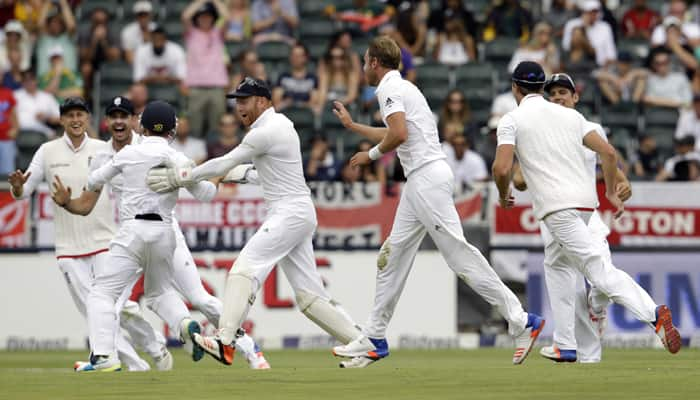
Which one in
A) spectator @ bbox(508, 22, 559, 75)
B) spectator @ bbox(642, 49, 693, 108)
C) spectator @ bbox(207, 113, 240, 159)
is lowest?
spectator @ bbox(207, 113, 240, 159)

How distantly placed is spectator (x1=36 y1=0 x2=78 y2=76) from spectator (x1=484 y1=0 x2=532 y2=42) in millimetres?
6503

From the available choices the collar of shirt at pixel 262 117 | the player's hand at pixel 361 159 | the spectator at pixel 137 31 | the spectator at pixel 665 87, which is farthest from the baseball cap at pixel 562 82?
the spectator at pixel 137 31

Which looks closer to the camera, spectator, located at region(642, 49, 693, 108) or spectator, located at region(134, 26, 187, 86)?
spectator, located at region(134, 26, 187, 86)

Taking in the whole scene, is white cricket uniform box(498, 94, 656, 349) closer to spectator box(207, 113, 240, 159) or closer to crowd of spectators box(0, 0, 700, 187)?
crowd of spectators box(0, 0, 700, 187)

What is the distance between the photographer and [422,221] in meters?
12.2

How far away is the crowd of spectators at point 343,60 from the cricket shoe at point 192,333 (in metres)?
7.52

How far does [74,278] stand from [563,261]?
4430 millimetres

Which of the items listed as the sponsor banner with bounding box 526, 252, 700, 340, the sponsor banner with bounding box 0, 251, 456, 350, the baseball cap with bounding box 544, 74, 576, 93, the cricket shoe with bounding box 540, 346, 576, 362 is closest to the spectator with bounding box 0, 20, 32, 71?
the sponsor banner with bounding box 0, 251, 456, 350

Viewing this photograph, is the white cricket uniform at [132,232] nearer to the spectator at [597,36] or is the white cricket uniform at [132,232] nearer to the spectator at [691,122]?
→ the spectator at [691,122]

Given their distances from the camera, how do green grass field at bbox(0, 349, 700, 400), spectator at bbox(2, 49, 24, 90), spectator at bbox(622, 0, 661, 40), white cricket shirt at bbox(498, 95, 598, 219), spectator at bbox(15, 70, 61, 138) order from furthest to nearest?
spectator at bbox(622, 0, 661, 40) → spectator at bbox(2, 49, 24, 90) → spectator at bbox(15, 70, 61, 138) → white cricket shirt at bbox(498, 95, 598, 219) → green grass field at bbox(0, 349, 700, 400)

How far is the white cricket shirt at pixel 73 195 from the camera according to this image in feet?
46.5

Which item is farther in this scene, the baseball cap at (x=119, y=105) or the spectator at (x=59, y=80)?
the spectator at (x=59, y=80)

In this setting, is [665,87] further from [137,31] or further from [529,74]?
[529,74]

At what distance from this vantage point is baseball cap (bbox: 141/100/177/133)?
12.6 metres
